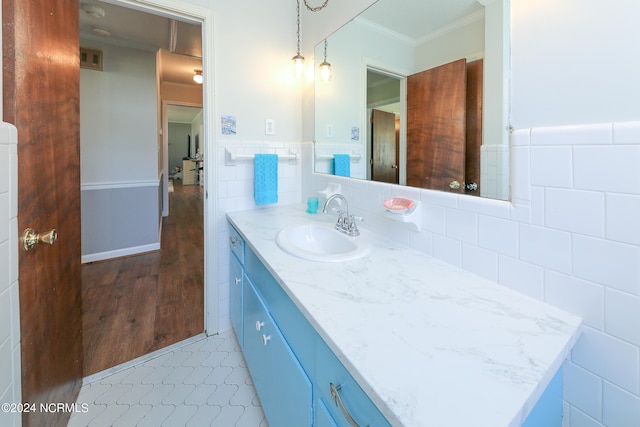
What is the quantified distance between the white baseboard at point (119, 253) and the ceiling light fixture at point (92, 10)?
2.32 metres

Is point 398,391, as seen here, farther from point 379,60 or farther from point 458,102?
point 379,60

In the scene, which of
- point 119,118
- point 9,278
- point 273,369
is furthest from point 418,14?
point 119,118

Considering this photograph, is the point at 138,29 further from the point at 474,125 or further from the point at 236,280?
the point at 474,125

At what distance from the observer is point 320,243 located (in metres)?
1.46

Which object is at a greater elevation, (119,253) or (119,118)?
(119,118)

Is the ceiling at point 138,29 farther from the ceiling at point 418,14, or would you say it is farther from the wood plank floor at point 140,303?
the wood plank floor at point 140,303

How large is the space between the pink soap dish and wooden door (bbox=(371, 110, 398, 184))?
17 centimetres

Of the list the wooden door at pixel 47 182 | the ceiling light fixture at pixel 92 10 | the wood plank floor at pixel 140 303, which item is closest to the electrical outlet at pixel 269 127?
the wooden door at pixel 47 182

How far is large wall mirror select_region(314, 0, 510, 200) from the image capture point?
2.90ft

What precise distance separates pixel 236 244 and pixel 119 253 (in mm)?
2517

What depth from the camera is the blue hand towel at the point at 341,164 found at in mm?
1677

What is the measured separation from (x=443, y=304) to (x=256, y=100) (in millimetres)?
1691

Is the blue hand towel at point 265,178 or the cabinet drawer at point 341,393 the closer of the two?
the cabinet drawer at point 341,393

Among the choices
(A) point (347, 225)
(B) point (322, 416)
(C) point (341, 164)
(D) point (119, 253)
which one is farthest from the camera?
(D) point (119, 253)
